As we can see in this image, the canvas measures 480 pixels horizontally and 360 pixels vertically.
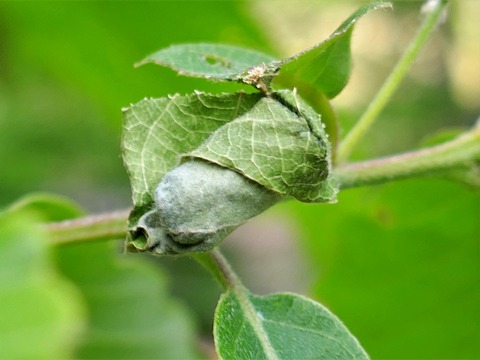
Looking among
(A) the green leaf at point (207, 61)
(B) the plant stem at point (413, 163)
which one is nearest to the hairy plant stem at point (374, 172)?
(B) the plant stem at point (413, 163)

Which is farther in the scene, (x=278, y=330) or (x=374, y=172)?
(x=374, y=172)

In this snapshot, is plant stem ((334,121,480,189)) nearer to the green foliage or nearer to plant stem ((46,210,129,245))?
plant stem ((46,210,129,245))

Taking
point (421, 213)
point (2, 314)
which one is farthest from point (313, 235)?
point (2, 314)

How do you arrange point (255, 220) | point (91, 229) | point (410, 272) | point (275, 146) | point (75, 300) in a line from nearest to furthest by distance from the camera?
point (275, 146) < point (91, 229) < point (75, 300) < point (410, 272) < point (255, 220)

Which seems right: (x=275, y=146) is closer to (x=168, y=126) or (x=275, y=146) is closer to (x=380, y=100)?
(x=168, y=126)

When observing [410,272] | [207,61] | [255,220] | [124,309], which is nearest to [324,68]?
[207,61]

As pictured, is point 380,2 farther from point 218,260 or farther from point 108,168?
point 108,168

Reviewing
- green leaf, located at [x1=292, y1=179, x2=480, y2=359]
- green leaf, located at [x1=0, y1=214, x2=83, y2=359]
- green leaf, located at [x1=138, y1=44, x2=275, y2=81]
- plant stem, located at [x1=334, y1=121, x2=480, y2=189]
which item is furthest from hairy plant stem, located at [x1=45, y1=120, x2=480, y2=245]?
green leaf, located at [x1=292, y1=179, x2=480, y2=359]
